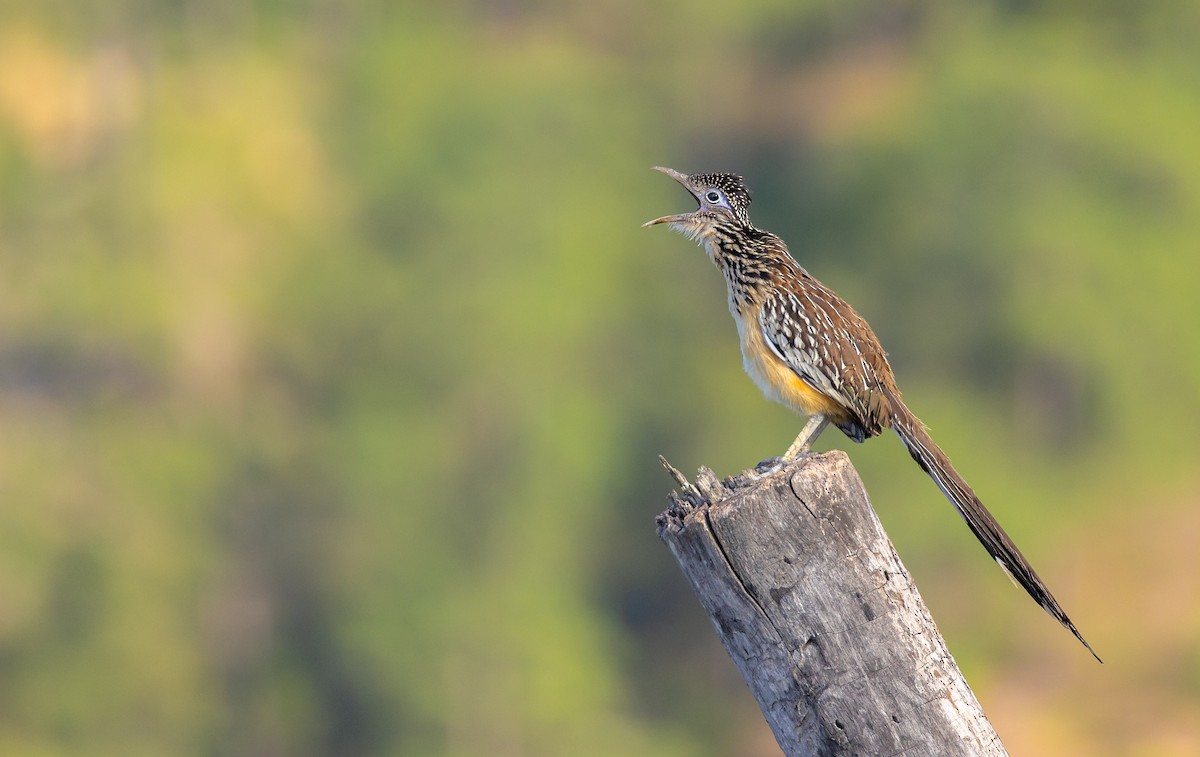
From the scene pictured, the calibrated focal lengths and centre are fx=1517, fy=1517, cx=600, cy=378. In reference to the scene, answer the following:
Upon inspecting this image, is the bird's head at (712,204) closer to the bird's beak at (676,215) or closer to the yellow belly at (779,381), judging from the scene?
the bird's beak at (676,215)

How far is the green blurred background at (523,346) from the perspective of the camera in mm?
18609

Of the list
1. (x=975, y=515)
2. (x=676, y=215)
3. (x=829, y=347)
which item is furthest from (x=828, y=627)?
(x=676, y=215)

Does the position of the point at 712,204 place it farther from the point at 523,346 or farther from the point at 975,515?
the point at 523,346

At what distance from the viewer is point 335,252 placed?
23922 mm

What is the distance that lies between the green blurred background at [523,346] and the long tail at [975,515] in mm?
12452

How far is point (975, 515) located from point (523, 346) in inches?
725

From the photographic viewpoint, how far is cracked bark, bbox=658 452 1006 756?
3.15 m

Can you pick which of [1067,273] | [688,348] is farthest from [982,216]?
[688,348]

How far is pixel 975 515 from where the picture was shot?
14.1 ft

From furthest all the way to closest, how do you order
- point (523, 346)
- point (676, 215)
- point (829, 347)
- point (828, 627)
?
point (523, 346) < point (676, 215) < point (829, 347) < point (828, 627)

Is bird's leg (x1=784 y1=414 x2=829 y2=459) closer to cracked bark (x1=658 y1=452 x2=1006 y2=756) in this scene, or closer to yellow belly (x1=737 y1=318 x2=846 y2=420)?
yellow belly (x1=737 y1=318 x2=846 y2=420)

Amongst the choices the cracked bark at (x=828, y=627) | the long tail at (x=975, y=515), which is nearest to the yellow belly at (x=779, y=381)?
the long tail at (x=975, y=515)

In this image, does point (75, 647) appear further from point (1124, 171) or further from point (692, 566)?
point (692, 566)

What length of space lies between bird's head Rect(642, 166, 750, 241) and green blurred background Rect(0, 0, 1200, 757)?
11.6 meters
